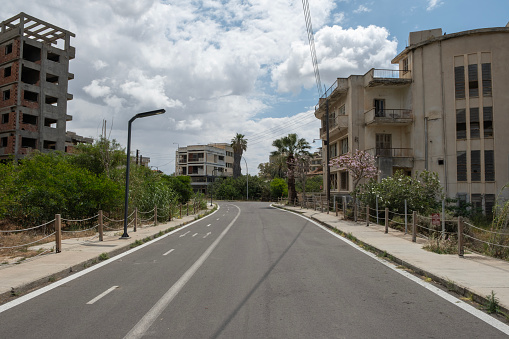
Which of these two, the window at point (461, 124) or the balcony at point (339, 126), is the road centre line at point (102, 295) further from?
the balcony at point (339, 126)

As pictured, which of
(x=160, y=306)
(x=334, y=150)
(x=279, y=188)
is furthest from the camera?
(x=279, y=188)

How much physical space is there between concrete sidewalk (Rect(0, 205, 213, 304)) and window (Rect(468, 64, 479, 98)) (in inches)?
1033

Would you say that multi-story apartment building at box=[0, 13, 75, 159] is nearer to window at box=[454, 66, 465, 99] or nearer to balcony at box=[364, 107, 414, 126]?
balcony at box=[364, 107, 414, 126]

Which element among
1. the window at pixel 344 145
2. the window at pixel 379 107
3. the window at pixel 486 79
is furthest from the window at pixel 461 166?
the window at pixel 344 145

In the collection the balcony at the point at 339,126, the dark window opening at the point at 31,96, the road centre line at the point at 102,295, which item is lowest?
the road centre line at the point at 102,295

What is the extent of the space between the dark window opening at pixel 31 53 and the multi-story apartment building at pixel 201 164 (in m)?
52.9

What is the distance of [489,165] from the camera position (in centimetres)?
2755

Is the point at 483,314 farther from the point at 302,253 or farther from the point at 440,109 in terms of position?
the point at 440,109

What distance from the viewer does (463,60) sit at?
2862 cm

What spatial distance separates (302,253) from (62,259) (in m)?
6.38

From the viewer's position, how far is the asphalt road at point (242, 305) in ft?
15.8

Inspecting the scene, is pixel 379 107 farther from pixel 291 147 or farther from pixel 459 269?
pixel 459 269

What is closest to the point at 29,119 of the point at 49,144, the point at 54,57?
→ the point at 49,144

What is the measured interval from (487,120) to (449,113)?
2530mm
